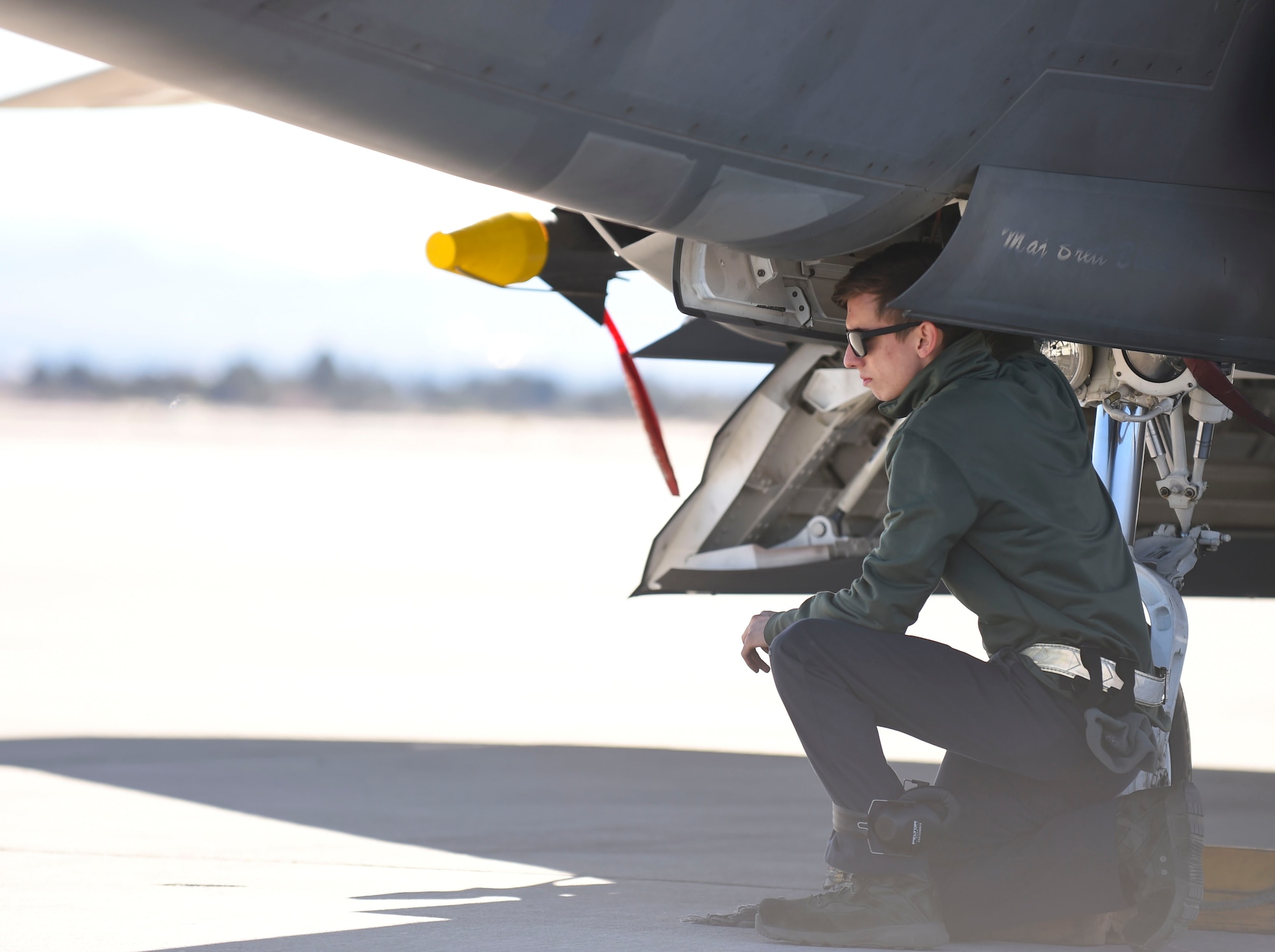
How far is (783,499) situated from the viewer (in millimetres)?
6047

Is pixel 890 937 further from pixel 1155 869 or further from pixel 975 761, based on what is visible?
pixel 1155 869

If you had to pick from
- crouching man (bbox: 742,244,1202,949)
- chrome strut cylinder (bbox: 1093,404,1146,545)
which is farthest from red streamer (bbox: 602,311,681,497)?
crouching man (bbox: 742,244,1202,949)

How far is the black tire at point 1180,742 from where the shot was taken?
3.42 meters

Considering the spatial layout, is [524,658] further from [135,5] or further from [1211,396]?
[135,5]

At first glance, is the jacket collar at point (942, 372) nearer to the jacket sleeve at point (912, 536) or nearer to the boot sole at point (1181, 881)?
the jacket sleeve at point (912, 536)

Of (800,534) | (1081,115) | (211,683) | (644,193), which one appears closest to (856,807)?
(644,193)

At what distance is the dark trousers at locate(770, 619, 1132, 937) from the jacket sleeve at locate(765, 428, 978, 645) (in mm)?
50

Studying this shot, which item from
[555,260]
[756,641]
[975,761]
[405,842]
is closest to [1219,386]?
[975,761]

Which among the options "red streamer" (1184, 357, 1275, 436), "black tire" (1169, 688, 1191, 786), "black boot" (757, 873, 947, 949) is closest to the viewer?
"black boot" (757, 873, 947, 949)

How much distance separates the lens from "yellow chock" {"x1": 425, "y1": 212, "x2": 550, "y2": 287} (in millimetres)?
4461

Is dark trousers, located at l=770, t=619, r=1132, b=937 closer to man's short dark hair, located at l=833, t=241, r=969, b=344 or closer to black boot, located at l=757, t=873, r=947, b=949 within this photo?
black boot, located at l=757, t=873, r=947, b=949

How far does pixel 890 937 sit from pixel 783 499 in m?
3.28

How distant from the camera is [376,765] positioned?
19.6 feet

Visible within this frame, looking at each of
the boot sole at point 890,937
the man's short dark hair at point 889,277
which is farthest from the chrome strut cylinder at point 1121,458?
the boot sole at point 890,937
